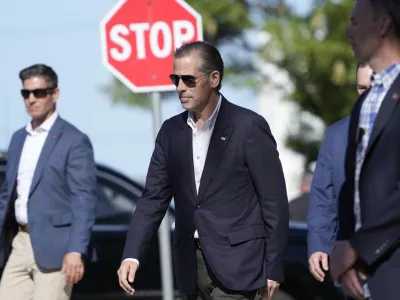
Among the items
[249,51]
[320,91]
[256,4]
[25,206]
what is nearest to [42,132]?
[25,206]

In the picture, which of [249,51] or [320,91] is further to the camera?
[249,51]

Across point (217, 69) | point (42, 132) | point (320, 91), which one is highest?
point (217, 69)

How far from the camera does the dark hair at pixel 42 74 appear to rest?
7.52 meters

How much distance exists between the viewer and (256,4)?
30.5 meters

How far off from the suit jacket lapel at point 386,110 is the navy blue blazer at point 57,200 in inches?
136

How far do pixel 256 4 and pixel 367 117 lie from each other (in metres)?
26.8

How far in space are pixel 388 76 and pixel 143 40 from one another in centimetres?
370

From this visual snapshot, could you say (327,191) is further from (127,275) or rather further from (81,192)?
(81,192)

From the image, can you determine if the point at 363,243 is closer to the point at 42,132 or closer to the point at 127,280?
the point at 127,280

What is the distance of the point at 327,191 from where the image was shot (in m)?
6.17

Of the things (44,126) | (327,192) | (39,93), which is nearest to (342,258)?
(327,192)

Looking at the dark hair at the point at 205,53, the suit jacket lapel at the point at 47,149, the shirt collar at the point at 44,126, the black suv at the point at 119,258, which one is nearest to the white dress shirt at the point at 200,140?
the dark hair at the point at 205,53

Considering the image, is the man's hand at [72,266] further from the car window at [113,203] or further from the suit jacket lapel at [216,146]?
the car window at [113,203]

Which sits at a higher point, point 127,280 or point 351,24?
point 351,24
